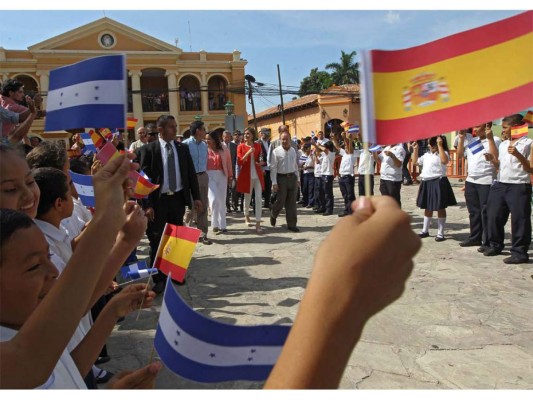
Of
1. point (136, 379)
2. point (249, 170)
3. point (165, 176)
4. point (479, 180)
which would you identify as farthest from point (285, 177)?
point (136, 379)

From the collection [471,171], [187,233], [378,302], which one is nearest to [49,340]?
[378,302]

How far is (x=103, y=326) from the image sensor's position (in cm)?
150

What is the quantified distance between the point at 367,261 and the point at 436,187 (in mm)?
6223

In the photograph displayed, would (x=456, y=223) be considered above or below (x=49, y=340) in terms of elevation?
below

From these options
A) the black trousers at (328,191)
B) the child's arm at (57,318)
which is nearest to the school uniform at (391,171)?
the black trousers at (328,191)

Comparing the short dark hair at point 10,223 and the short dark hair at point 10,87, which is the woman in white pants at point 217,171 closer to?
the short dark hair at point 10,87

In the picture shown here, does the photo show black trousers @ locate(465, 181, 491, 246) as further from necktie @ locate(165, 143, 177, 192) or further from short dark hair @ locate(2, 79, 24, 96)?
short dark hair @ locate(2, 79, 24, 96)

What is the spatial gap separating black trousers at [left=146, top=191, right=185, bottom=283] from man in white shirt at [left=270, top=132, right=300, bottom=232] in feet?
9.22

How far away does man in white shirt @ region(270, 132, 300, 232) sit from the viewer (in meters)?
7.37

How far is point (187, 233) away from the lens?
2.38m

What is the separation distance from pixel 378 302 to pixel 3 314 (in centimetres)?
87

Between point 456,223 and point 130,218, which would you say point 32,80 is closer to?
point 456,223

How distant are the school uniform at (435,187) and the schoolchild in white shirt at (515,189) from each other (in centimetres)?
98

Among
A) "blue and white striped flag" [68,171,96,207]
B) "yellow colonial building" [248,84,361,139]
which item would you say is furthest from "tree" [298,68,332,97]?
"blue and white striped flag" [68,171,96,207]
